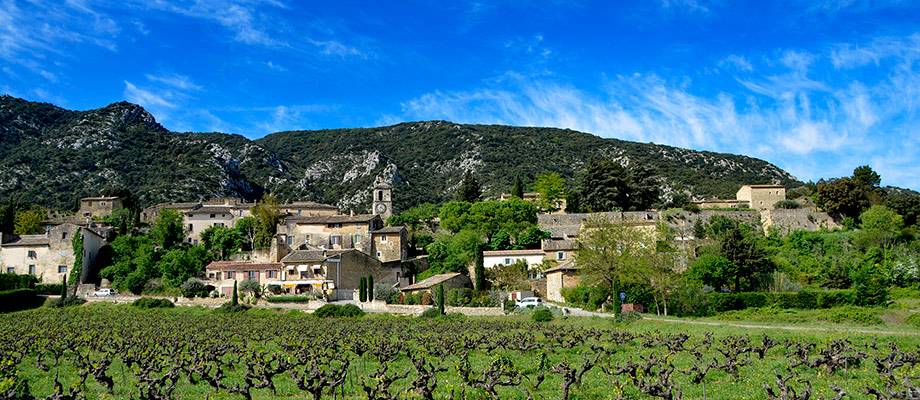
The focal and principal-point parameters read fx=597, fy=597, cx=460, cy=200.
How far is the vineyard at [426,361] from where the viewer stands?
651 inches

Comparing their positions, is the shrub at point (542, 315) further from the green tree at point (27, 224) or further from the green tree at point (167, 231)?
the green tree at point (27, 224)

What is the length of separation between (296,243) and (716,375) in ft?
181

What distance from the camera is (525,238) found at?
59500 mm

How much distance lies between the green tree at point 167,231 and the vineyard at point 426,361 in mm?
23076

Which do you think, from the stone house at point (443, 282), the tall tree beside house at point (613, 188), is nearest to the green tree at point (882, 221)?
the tall tree beside house at point (613, 188)

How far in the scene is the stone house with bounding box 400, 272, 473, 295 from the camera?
51625mm

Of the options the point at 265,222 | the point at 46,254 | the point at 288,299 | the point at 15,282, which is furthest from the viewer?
the point at 265,222

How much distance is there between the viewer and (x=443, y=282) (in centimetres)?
5131

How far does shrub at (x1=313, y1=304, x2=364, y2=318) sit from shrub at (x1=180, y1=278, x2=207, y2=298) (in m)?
15.6

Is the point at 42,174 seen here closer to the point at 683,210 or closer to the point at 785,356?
the point at 683,210

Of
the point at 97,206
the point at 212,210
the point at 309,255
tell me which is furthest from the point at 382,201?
the point at 97,206

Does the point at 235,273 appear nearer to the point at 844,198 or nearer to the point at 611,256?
the point at 611,256

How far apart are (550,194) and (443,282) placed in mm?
31612

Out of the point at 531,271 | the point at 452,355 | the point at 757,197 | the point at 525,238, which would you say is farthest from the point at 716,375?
the point at 757,197
